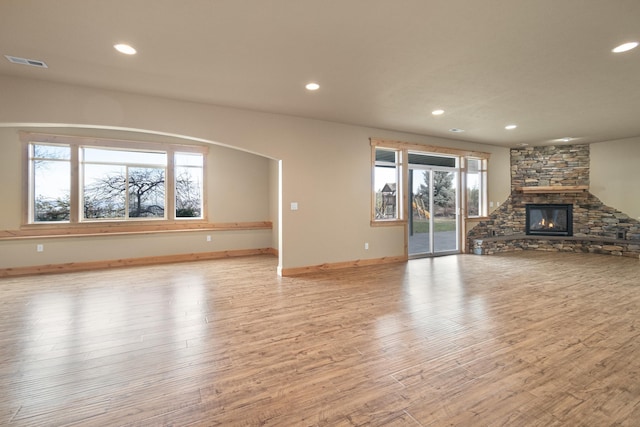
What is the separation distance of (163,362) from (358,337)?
1.73m

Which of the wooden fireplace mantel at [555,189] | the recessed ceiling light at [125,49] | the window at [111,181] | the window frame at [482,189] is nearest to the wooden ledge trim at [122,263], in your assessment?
the window at [111,181]

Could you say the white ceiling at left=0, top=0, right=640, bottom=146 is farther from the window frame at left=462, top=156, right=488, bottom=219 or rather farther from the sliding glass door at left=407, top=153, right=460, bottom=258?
the window frame at left=462, top=156, right=488, bottom=219

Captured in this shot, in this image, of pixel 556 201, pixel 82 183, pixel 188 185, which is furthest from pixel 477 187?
pixel 82 183

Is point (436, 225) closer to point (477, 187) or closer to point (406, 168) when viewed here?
point (477, 187)

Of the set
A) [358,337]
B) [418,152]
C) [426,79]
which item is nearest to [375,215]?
[418,152]

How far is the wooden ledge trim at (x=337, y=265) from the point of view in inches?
211

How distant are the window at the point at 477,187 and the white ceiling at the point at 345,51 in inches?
117

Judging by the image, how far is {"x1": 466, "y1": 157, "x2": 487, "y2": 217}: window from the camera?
25.3ft

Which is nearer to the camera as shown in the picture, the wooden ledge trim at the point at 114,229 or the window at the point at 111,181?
the wooden ledge trim at the point at 114,229

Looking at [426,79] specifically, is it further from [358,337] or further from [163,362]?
[163,362]

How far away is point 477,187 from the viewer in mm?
7871

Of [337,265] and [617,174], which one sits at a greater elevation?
[617,174]

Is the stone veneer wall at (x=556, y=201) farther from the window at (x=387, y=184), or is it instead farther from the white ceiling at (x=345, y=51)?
the white ceiling at (x=345, y=51)

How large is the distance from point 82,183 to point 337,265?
17.3 ft
